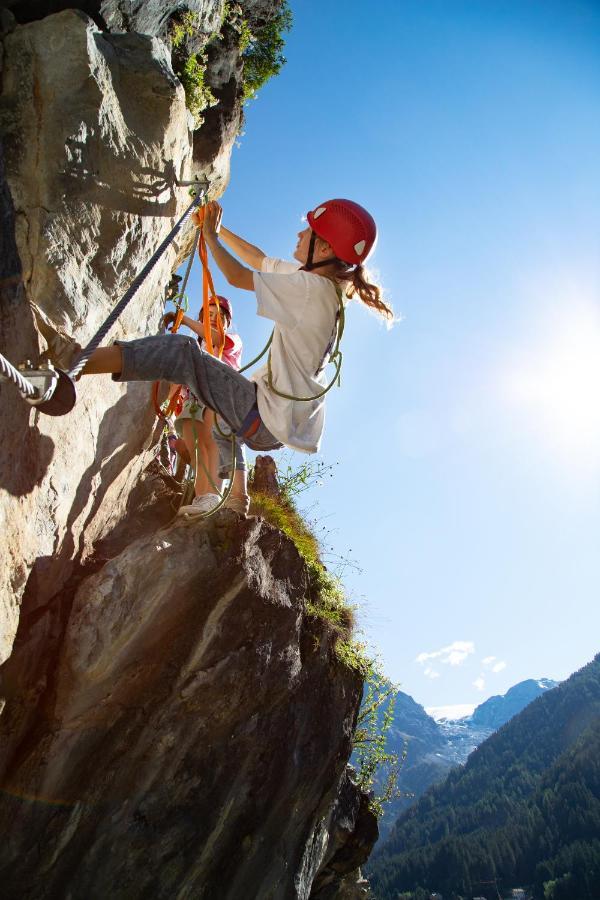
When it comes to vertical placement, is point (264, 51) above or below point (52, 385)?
above

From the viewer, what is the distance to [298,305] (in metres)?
4.04

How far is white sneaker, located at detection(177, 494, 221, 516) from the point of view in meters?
5.66

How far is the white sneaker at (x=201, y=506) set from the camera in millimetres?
5660

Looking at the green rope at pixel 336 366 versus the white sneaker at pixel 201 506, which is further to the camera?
the white sneaker at pixel 201 506

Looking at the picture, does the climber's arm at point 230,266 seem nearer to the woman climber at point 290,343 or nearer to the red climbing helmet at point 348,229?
the woman climber at point 290,343

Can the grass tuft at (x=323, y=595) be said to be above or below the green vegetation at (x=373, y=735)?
above

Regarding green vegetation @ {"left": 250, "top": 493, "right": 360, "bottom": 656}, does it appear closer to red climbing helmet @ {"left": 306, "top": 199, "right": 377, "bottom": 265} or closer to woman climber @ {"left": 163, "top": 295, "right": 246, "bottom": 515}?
woman climber @ {"left": 163, "top": 295, "right": 246, "bottom": 515}

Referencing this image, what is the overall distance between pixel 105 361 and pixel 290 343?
1316 millimetres

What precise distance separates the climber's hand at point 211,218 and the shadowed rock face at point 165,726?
2.70 metres

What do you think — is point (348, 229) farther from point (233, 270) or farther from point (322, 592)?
point (322, 592)

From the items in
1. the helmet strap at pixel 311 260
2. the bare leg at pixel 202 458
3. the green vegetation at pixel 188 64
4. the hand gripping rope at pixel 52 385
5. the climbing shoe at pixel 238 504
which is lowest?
the hand gripping rope at pixel 52 385

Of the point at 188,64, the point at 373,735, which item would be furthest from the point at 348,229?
the point at 373,735

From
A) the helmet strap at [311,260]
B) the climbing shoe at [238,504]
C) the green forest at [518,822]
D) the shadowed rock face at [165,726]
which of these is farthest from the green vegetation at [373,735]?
the green forest at [518,822]

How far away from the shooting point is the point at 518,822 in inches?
4673
